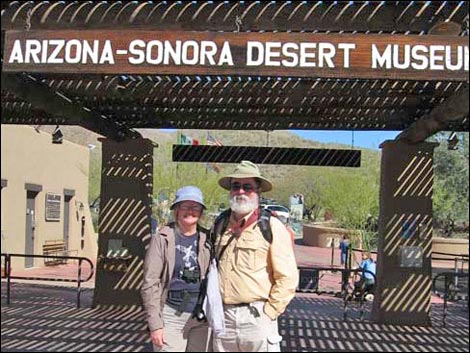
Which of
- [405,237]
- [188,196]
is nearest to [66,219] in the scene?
[405,237]

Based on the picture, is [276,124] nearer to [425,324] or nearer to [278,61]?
[425,324]

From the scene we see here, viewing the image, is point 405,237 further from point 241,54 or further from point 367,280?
point 241,54

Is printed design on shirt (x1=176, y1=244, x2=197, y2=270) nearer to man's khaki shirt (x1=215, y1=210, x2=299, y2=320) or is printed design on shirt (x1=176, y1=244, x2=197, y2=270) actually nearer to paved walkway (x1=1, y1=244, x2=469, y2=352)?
man's khaki shirt (x1=215, y1=210, x2=299, y2=320)

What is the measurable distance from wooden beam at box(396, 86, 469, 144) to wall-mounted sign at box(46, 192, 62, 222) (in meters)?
11.6

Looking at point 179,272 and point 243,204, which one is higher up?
point 243,204

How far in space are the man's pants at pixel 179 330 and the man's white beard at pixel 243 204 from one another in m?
0.73

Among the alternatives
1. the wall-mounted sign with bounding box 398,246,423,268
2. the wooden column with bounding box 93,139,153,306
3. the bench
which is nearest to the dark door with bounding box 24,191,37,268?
the bench

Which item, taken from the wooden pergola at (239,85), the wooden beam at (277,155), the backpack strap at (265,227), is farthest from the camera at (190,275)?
the wooden beam at (277,155)

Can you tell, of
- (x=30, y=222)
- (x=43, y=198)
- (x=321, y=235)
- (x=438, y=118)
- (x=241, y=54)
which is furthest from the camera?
(x=321, y=235)

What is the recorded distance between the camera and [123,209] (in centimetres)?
1085

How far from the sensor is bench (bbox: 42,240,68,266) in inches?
720

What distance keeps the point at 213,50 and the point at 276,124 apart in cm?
569

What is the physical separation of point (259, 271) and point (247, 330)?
377 millimetres

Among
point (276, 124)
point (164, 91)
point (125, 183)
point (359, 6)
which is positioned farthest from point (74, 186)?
point (359, 6)
